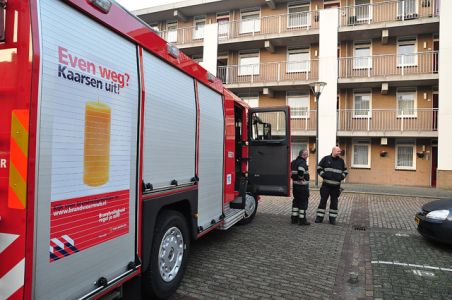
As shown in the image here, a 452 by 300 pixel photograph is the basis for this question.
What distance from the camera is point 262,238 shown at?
648cm

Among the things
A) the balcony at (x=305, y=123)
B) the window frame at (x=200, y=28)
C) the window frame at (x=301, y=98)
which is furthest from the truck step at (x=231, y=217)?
the window frame at (x=200, y=28)

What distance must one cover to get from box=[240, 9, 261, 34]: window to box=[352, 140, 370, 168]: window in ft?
31.2

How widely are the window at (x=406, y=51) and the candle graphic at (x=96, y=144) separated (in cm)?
1974

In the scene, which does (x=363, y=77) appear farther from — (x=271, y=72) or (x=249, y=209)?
(x=249, y=209)

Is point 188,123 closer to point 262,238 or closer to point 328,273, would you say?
point 328,273

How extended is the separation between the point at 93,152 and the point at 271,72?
19930mm

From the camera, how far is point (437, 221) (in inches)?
231

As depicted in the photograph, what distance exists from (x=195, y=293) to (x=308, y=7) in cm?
2118

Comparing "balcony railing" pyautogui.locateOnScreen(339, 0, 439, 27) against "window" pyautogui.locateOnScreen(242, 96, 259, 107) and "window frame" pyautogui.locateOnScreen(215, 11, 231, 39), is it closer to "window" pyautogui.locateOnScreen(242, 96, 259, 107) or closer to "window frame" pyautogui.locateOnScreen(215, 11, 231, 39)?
"window" pyautogui.locateOnScreen(242, 96, 259, 107)

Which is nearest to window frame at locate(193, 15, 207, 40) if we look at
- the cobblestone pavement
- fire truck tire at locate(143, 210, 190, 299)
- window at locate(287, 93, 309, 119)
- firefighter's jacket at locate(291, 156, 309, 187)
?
window at locate(287, 93, 309, 119)

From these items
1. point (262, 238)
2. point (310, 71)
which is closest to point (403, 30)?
point (310, 71)

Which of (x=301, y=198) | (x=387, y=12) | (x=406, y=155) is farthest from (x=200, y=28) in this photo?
(x=301, y=198)

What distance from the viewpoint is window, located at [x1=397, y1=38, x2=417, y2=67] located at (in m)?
19.0

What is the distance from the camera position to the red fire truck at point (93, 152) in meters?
2.05
